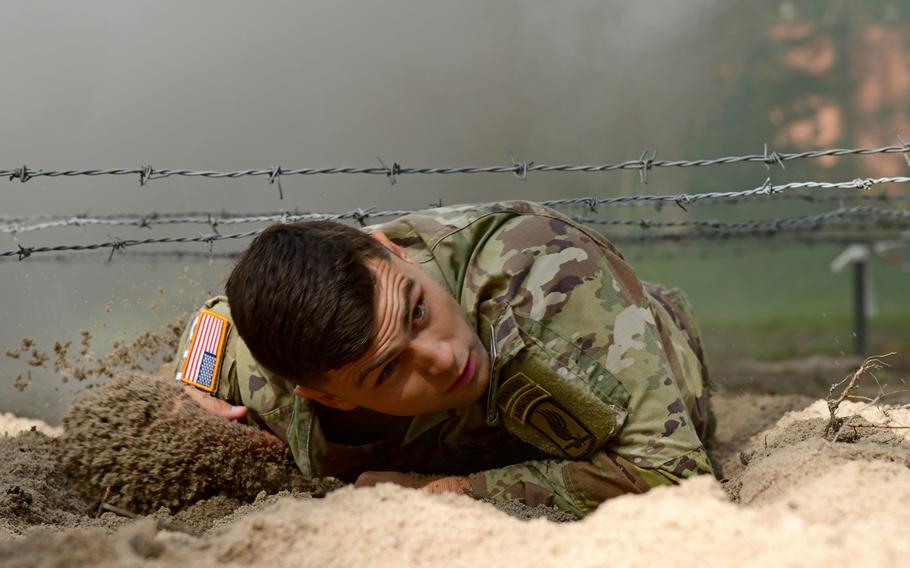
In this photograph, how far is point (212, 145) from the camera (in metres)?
6.67

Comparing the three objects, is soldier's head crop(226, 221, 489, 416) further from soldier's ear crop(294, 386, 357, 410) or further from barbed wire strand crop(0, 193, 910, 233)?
barbed wire strand crop(0, 193, 910, 233)

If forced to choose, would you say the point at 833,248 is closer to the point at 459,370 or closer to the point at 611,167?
the point at 611,167

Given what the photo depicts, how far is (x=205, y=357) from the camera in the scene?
250 centimetres

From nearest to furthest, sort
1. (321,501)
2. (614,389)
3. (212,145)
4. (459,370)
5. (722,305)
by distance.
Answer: (321,501)
(459,370)
(614,389)
(212,145)
(722,305)

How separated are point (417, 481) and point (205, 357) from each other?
730 millimetres

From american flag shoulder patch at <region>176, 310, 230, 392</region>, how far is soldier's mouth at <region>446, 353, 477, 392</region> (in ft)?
2.76

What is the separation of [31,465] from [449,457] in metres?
1.23

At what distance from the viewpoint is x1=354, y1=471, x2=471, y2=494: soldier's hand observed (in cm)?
212

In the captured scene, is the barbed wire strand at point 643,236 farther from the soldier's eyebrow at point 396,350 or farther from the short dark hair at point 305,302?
the soldier's eyebrow at point 396,350

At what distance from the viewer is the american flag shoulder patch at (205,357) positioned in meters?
2.49

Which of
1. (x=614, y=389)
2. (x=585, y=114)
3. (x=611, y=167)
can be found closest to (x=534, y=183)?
(x=585, y=114)

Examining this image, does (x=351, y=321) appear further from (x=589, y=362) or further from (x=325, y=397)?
(x=589, y=362)

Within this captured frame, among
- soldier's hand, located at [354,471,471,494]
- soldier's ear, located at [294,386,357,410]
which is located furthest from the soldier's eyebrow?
soldier's hand, located at [354,471,471,494]

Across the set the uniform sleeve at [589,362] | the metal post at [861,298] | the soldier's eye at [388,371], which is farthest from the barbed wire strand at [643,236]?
the metal post at [861,298]
